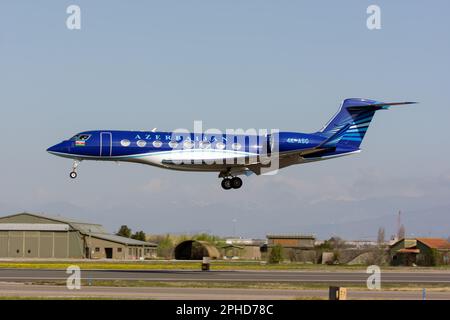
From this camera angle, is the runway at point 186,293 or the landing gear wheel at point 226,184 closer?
the runway at point 186,293

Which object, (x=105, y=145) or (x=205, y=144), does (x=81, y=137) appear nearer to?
(x=105, y=145)

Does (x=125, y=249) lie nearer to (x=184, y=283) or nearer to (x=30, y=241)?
(x=30, y=241)

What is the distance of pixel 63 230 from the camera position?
9944cm

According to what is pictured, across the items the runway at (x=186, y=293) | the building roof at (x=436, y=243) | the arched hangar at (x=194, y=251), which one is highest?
the building roof at (x=436, y=243)

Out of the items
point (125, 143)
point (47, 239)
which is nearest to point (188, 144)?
point (125, 143)

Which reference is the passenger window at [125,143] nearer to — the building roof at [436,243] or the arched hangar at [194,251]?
the arched hangar at [194,251]

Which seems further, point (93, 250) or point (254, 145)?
point (93, 250)

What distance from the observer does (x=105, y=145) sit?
175ft

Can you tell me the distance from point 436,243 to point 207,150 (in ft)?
190

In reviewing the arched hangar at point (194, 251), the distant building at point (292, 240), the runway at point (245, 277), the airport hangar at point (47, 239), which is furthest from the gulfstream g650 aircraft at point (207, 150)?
the distant building at point (292, 240)

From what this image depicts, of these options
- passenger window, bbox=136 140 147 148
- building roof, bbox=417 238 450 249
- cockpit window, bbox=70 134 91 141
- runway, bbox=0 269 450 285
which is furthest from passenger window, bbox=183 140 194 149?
building roof, bbox=417 238 450 249

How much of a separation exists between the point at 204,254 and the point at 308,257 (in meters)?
12.9

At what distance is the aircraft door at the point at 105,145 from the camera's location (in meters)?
53.4
